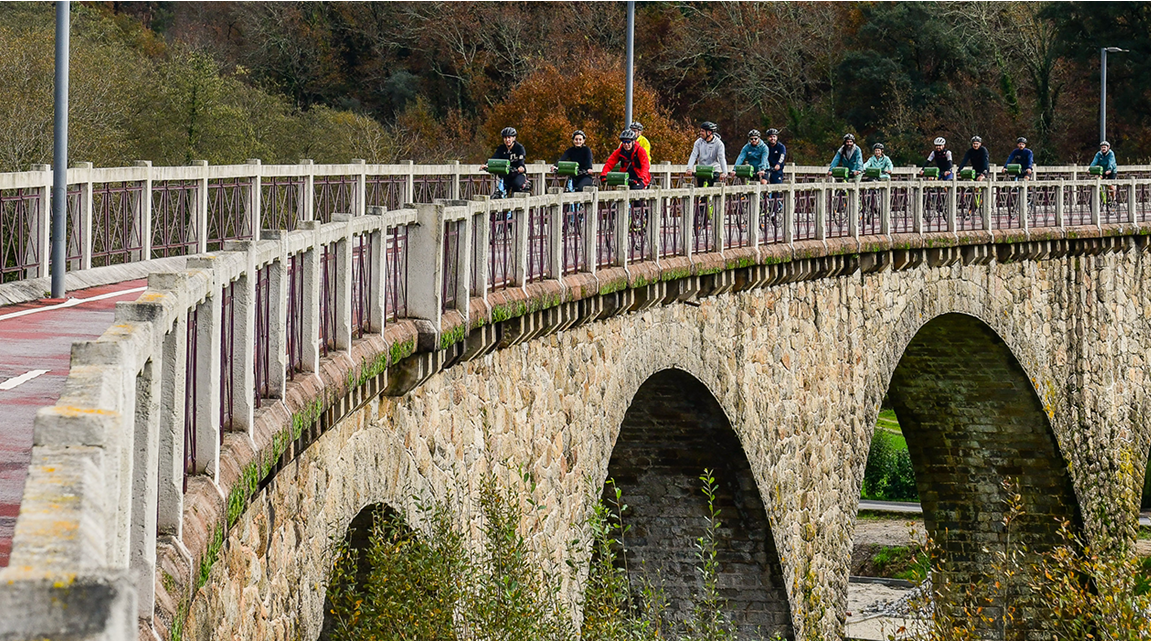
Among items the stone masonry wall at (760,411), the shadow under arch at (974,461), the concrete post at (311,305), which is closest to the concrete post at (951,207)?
the stone masonry wall at (760,411)

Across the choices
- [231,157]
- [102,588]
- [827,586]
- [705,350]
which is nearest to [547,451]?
[705,350]

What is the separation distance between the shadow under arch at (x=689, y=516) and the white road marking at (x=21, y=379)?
11351 millimetres

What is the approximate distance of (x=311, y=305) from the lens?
26.2 ft

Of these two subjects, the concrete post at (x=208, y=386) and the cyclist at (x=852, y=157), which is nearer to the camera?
the concrete post at (x=208, y=386)

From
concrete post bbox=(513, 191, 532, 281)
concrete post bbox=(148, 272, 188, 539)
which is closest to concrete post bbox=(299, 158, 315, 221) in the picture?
concrete post bbox=(513, 191, 532, 281)

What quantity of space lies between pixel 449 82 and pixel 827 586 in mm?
39059

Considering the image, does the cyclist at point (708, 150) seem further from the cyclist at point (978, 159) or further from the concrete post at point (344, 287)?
the concrete post at point (344, 287)

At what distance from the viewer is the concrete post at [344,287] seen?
337 inches

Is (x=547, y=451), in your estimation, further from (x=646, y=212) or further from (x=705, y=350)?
(x=705, y=350)

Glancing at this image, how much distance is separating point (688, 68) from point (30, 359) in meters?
52.1

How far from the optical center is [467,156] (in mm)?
52219

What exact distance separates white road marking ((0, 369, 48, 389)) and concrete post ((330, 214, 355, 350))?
4.99 ft

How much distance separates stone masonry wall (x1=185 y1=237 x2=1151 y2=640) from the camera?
8367mm

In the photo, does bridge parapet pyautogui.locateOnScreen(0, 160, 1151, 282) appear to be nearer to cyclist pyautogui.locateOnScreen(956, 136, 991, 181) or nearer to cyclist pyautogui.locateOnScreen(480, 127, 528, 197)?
cyclist pyautogui.locateOnScreen(480, 127, 528, 197)
